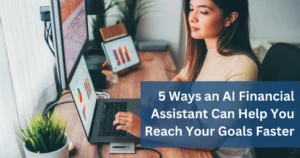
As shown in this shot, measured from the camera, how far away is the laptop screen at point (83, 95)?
1.10 m

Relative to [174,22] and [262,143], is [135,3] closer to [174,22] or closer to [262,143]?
[174,22]

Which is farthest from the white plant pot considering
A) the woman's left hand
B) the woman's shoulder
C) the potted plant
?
the woman's shoulder

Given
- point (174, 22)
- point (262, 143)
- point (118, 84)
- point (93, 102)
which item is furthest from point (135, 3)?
point (262, 143)

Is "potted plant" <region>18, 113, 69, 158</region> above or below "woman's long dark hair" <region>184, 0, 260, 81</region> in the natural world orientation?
below

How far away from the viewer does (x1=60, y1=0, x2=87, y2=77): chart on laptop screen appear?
0.98 meters

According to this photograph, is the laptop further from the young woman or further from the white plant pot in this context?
the white plant pot

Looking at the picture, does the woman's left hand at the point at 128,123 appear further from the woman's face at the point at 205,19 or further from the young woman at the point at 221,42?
the woman's face at the point at 205,19

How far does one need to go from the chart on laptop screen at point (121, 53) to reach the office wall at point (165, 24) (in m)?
0.38

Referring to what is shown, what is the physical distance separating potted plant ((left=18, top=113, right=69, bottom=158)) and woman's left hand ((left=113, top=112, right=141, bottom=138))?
24 cm

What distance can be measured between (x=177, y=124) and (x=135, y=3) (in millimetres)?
1028

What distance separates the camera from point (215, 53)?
122 cm

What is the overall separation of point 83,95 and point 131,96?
12.8 inches

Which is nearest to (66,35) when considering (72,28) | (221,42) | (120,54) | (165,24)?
(72,28)

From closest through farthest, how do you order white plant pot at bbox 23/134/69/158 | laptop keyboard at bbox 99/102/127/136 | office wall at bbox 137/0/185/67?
1. white plant pot at bbox 23/134/69/158
2. laptop keyboard at bbox 99/102/127/136
3. office wall at bbox 137/0/185/67
